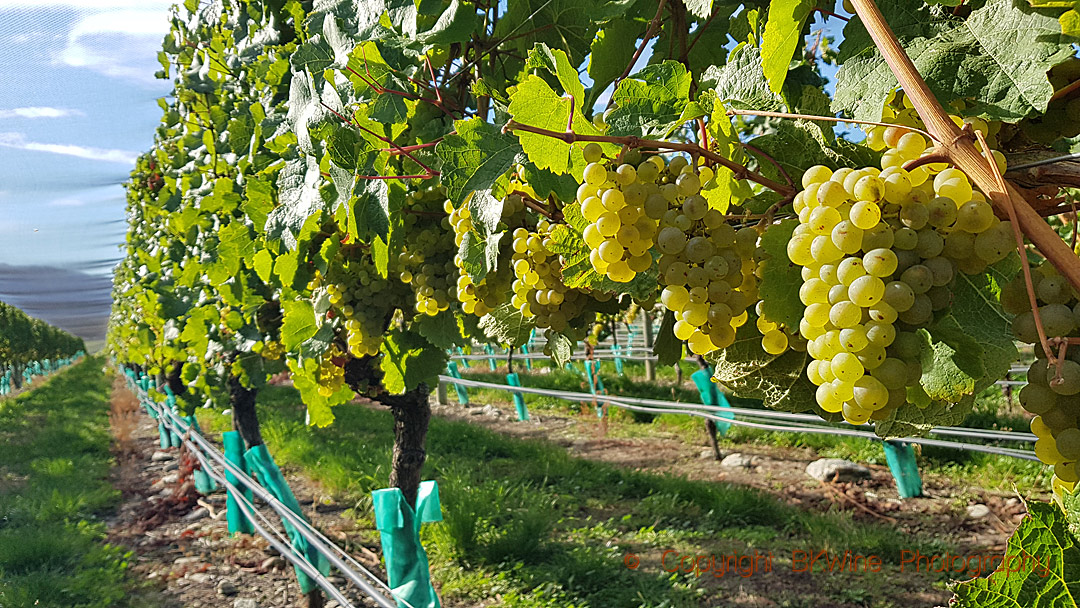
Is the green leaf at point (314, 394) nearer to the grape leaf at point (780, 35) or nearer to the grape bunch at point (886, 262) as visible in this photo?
the grape leaf at point (780, 35)

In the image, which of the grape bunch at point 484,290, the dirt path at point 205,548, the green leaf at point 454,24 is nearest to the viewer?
the green leaf at point 454,24

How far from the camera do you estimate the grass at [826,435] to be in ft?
18.9

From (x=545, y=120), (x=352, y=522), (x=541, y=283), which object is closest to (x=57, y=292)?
(x=352, y=522)

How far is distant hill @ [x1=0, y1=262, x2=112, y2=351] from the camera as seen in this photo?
10438mm

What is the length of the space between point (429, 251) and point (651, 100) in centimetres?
108

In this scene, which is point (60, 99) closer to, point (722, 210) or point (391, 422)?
point (391, 422)

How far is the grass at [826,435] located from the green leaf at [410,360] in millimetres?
3162

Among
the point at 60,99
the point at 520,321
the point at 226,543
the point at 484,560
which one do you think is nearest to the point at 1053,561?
the point at 520,321

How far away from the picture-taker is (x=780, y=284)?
0.69m

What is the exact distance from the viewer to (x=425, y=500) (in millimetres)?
3770

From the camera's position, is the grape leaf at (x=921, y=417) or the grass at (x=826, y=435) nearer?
the grape leaf at (x=921, y=417)

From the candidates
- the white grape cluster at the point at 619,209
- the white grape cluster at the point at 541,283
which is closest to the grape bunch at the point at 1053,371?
the white grape cluster at the point at 619,209

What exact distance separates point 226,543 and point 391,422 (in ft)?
12.1

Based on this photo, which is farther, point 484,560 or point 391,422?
point 391,422
